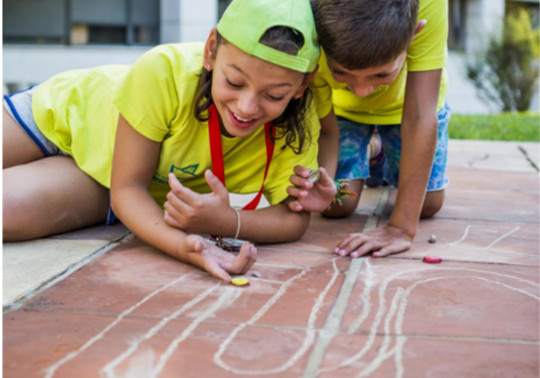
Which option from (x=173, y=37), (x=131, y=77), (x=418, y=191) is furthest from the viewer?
(x=173, y=37)

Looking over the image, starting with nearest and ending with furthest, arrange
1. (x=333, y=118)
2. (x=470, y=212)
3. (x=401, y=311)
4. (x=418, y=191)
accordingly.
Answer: (x=401, y=311) < (x=418, y=191) < (x=333, y=118) < (x=470, y=212)

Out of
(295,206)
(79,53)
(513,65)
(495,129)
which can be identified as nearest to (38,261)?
(295,206)

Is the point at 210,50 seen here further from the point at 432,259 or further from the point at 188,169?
Answer: the point at 432,259

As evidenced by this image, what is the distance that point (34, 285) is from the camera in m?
1.99

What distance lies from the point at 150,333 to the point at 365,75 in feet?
3.45

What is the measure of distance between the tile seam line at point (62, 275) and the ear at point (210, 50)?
673 mm

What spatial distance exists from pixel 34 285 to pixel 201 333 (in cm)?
58

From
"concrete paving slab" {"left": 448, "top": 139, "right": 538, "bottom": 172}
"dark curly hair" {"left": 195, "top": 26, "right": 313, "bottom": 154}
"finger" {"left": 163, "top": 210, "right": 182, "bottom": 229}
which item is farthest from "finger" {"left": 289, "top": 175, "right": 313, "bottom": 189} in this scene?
"concrete paving slab" {"left": 448, "top": 139, "right": 538, "bottom": 172}

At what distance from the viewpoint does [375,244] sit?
7.89 feet

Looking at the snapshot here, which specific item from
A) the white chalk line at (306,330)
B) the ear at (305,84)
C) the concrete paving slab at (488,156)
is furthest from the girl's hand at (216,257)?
the concrete paving slab at (488,156)

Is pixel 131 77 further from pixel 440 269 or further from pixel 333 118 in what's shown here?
pixel 440 269

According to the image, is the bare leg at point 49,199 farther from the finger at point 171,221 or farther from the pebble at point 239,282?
the pebble at point 239,282

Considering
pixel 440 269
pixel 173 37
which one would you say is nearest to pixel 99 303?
pixel 440 269

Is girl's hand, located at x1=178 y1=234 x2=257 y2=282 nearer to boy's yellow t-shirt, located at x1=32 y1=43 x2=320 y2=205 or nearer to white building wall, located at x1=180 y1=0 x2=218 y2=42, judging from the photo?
boy's yellow t-shirt, located at x1=32 y1=43 x2=320 y2=205
